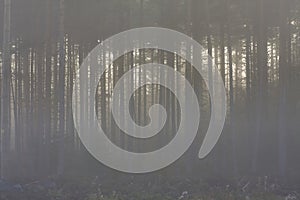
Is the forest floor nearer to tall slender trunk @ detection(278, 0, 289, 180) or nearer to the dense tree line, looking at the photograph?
tall slender trunk @ detection(278, 0, 289, 180)

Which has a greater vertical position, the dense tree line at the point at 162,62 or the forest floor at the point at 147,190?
the dense tree line at the point at 162,62

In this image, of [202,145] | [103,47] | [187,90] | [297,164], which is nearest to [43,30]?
[103,47]

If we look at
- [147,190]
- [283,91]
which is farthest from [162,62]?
[147,190]

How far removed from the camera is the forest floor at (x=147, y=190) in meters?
11.8

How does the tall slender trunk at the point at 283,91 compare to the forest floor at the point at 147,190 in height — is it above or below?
above

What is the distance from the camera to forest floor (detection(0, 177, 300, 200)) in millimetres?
11789

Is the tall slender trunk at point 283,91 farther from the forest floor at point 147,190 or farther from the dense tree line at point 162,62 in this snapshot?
the forest floor at point 147,190

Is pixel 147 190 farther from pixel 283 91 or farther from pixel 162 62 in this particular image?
pixel 162 62

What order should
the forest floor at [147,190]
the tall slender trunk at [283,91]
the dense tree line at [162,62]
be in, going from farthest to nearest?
the dense tree line at [162,62] → the tall slender trunk at [283,91] → the forest floor at [147,190]

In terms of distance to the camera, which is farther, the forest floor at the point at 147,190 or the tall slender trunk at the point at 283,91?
the tall slender trunk at the point at 283,91

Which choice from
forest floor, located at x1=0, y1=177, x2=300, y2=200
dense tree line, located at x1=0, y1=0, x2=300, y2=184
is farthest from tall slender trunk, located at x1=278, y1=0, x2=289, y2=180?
forest floor, located at x1=0, y1=177, x2=300, y2=200

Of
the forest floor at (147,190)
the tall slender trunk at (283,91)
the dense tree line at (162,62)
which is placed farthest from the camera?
the dense tree line at (162,62)

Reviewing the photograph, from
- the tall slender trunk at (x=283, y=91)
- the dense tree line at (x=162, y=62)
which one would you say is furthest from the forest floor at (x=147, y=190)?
the dense tree line at (x=162, y=62)

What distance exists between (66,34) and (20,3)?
195 cm
